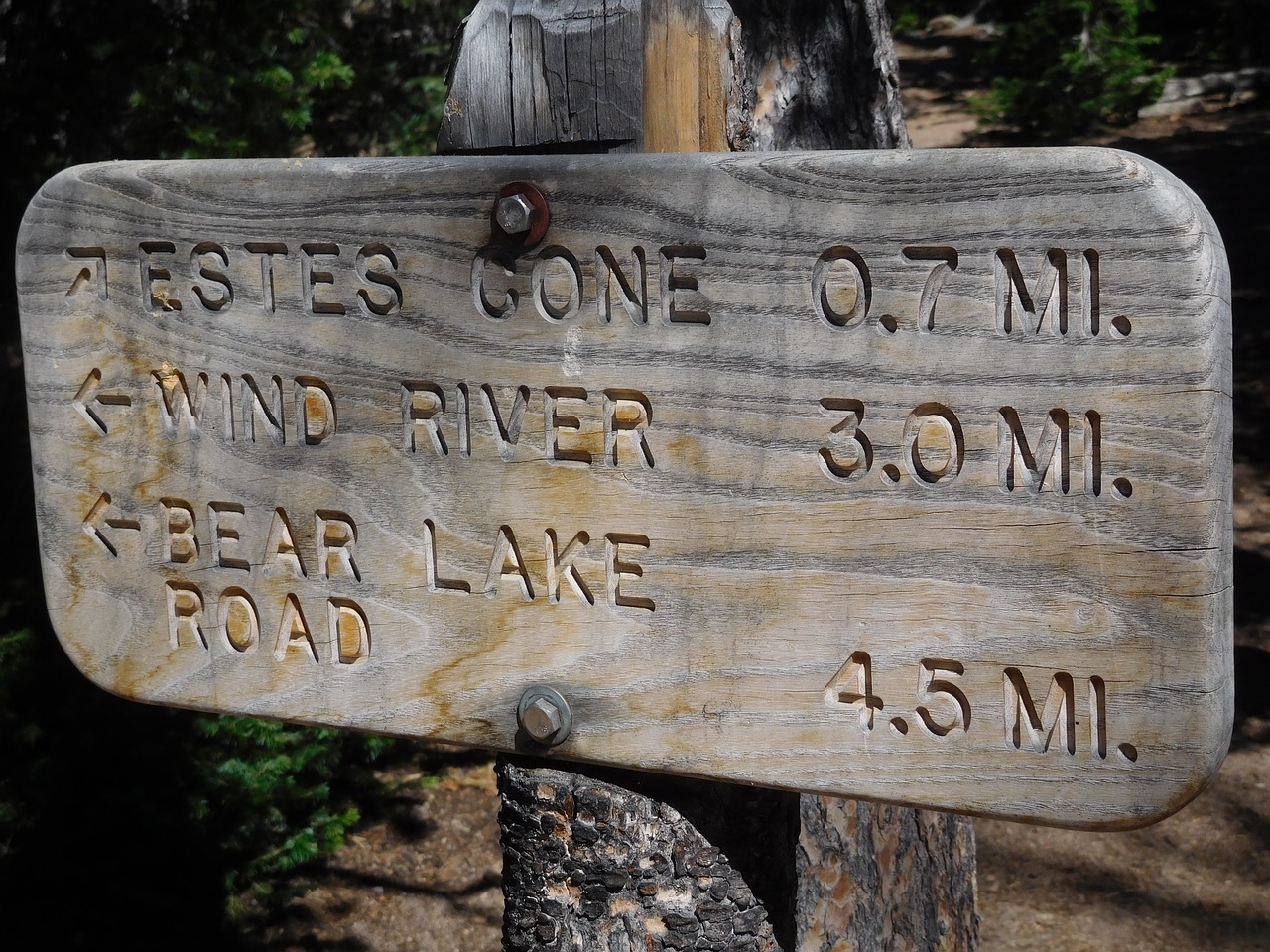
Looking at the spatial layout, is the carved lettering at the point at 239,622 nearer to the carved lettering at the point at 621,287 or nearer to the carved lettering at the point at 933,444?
the carved lettering at the point at 621,287

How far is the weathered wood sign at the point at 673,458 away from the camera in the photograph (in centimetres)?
101

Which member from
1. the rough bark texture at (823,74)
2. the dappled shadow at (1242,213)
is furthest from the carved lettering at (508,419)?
the dappled shadow at (1242,213)

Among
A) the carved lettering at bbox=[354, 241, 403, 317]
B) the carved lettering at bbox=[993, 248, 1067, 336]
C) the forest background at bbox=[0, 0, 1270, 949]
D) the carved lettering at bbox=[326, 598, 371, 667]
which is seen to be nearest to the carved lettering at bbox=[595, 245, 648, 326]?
the carved lettering at bbox=[354, 241, 403, 317]

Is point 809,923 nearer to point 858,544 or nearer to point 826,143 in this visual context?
point 858,544

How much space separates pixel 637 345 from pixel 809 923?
161 cm

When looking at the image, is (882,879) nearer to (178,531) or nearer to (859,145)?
(859,145)

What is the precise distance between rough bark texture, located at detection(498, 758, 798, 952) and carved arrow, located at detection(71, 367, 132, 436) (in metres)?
0.67

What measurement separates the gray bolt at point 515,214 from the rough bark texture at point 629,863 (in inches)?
27.6

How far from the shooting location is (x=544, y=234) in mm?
1197

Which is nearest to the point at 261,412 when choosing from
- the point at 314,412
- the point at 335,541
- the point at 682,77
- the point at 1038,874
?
the point at 314,412

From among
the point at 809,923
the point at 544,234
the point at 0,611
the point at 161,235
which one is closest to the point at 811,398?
the point at 544,234

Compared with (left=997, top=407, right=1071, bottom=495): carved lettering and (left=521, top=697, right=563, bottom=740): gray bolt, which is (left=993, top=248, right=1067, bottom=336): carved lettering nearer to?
(left=997, top=407, right=1071, bottom=495): carved lettering

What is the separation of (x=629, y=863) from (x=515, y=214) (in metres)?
0.84

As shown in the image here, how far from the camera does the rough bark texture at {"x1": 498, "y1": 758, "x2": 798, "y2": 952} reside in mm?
1521
